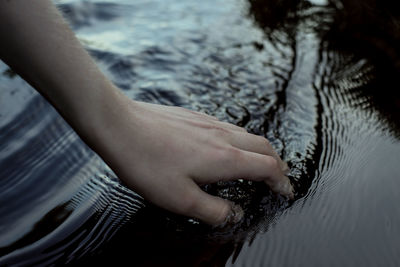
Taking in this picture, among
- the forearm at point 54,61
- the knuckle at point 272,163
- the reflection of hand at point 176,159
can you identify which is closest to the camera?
the forearm at point 54,61

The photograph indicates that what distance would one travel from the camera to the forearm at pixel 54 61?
76 centimetres

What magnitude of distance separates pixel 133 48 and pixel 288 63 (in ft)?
1.94

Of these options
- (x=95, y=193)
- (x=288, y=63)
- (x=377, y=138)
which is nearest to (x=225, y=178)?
(x=95, y=193)

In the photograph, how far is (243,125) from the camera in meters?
1.27

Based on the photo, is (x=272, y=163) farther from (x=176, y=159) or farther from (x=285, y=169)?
(x=176, y=159)

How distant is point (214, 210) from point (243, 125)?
393 millimetres

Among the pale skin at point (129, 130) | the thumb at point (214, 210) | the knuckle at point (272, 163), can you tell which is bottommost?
the thumb at point (214, 210)

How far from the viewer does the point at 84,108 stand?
2.72ft

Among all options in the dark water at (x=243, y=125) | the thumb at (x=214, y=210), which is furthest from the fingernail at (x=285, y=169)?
the thumb at (x=214, y=210)

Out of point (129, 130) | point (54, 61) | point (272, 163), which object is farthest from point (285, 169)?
point (54, 61)

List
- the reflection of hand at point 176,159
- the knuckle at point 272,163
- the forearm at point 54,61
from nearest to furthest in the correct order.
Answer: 1. the forearm at point 54,61
2. the reflection of hand at point 176,159
3. the knuckle at point 272,163

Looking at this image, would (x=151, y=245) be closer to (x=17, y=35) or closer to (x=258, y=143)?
(x=258, y=143)

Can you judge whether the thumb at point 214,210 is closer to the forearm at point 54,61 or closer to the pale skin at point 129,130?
the pale skin at point 129,130

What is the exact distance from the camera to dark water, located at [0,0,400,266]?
2.93ft
